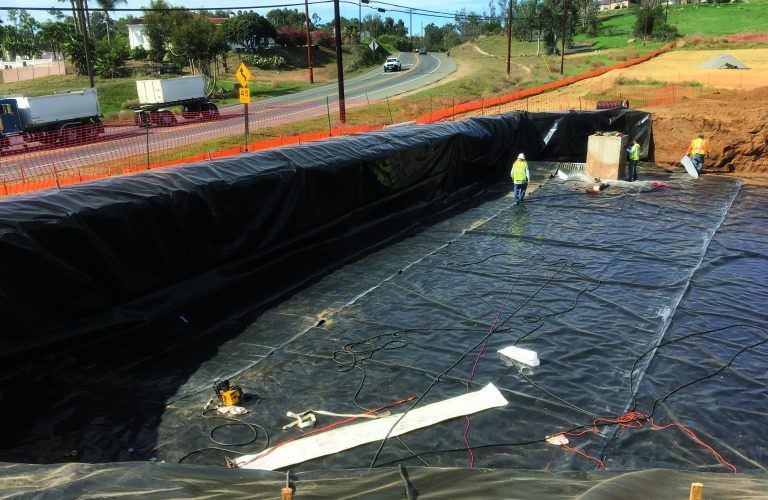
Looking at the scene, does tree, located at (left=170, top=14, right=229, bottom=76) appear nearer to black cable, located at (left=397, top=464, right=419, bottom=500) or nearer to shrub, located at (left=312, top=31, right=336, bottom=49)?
shrub, located at (left=312, top=31, right=336, bottom=49)

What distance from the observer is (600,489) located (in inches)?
134

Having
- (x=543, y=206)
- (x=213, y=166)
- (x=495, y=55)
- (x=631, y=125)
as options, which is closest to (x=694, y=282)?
(x=543, y=206)

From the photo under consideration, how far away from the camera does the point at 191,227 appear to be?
9.32m

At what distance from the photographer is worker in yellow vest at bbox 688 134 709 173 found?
58.5 ft

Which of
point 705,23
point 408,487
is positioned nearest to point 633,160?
point 408,487

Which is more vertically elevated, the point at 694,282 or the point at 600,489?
the point at 600,489

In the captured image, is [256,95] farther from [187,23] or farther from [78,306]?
[78,306]

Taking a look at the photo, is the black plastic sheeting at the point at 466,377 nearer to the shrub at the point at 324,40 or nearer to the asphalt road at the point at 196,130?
the asphalt road at the point at 196,130

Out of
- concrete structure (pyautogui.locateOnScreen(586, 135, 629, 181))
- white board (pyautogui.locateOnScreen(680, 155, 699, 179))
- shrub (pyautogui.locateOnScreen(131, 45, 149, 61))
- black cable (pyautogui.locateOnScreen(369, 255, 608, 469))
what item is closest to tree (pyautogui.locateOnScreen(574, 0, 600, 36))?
shrub (pyautogui.locateOnScreen(131, 45, 149, 61))

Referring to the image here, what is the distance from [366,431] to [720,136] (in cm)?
1822

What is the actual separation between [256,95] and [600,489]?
4813 cm

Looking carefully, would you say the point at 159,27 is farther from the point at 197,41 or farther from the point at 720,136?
the point at 720,136

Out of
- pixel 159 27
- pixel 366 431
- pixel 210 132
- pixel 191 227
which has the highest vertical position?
pixel 159 27

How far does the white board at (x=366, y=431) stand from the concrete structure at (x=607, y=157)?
13.2 m
